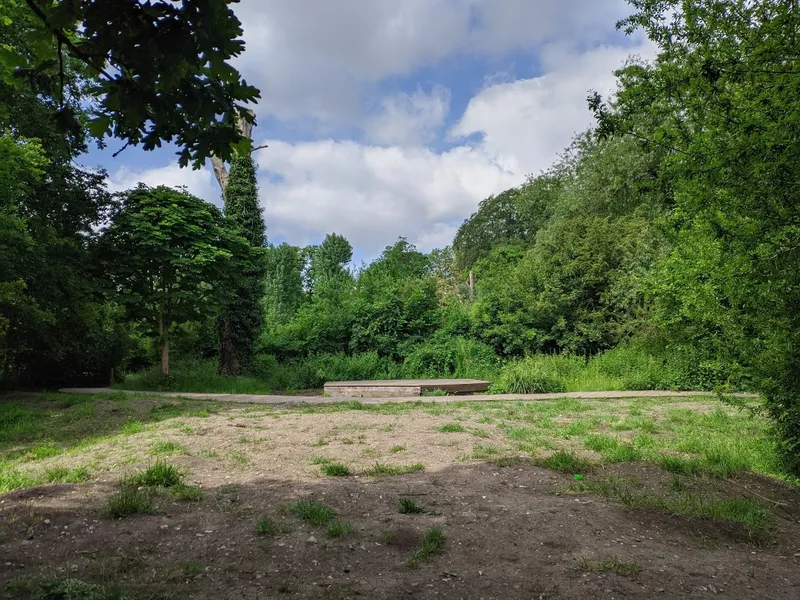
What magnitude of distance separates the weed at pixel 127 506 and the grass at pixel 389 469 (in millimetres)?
1792

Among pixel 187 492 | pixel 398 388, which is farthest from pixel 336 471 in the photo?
pixel 398 388

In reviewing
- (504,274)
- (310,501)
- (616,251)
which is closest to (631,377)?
(616,251)

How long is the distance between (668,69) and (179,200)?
10665 mm

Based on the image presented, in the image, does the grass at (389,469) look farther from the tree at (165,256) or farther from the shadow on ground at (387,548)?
the tree at (165,256)

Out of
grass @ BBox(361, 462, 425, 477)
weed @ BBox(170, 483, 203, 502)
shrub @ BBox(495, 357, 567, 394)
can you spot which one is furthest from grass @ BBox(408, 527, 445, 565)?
shrub @ BBox(495, 357, 567, 394)

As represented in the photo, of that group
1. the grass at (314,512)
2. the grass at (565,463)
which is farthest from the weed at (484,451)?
the grass at (314,512)

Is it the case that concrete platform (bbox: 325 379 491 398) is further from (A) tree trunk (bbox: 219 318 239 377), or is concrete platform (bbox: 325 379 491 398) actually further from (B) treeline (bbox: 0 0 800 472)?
(A) tree trunk (bbox: 219 318 239 377)

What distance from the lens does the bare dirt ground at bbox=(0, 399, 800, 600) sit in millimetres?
2697

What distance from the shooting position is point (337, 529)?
3.32m

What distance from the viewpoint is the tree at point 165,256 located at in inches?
459

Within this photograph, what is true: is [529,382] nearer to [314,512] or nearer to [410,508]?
[410,508]

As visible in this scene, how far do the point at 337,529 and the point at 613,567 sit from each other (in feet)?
5.33

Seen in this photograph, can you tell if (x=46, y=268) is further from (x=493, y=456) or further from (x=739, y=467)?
(x=739, y=467)

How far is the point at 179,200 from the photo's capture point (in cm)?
1235
